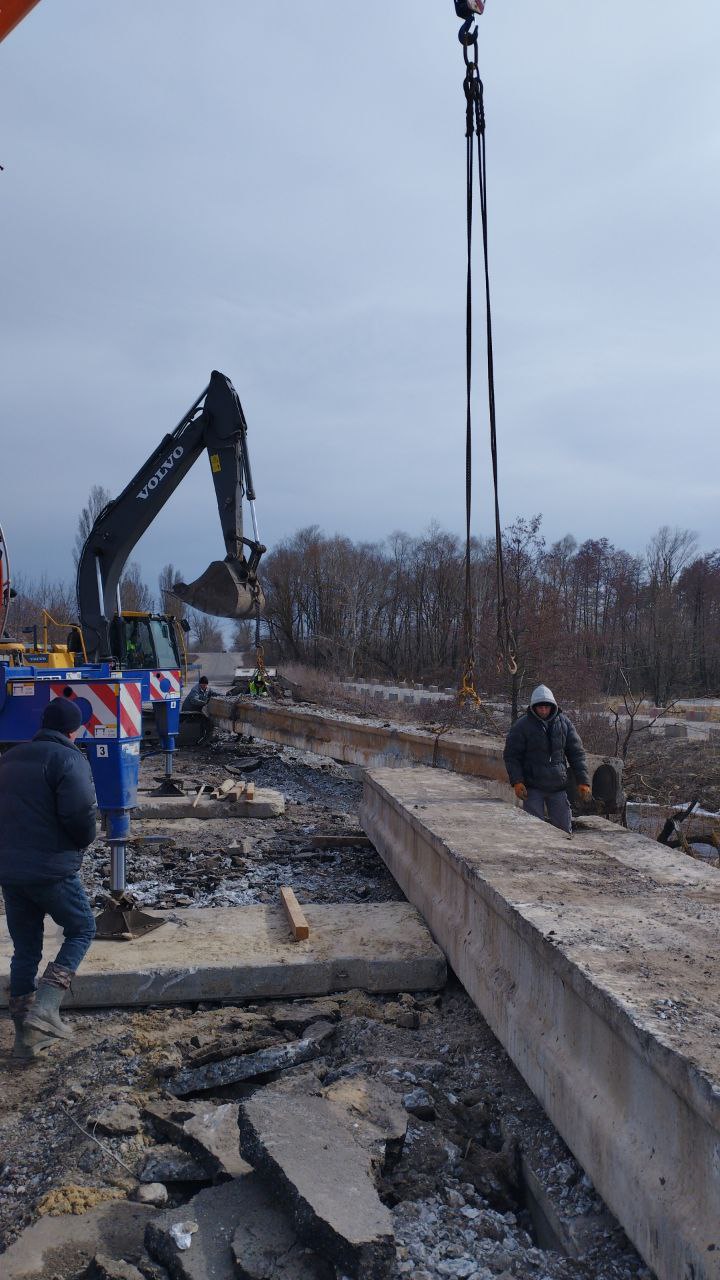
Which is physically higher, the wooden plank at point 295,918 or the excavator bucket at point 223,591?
the excavator bucket at point 223,591

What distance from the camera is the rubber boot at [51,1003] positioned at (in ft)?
14.5

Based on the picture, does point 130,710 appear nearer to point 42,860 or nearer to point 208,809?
point 42,860

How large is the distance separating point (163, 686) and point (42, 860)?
30.5 ft

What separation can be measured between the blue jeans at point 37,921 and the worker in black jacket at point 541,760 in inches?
153

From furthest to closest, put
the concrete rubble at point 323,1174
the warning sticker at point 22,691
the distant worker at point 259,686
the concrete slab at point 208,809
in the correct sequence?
the distant worker at point 259,686
the concrete slab at point 208,809
the warning sticker at point 22,691
the concrete rubble at point 323,1174

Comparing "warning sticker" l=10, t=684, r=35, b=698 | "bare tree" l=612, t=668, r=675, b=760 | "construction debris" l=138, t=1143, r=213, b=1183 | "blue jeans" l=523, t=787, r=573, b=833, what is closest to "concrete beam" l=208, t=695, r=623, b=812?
"blue jeans" l=523, t=787, r=573, b=833

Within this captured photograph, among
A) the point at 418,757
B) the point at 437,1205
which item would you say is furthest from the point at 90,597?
the point at 437,1205

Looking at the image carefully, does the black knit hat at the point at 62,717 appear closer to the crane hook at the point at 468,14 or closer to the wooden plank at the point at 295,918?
the wooden plank at the point at 295,918

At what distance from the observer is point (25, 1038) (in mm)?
4375

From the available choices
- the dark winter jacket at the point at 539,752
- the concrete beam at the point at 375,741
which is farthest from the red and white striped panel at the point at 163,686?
the dark winter jacket at the point at 539,752

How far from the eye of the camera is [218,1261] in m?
2.65

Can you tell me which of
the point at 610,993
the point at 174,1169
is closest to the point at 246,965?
the point at 174,1169

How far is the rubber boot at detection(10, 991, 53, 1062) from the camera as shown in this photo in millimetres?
4359

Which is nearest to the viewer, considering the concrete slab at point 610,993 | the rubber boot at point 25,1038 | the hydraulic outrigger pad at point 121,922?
the concrete slab at point 610,993
